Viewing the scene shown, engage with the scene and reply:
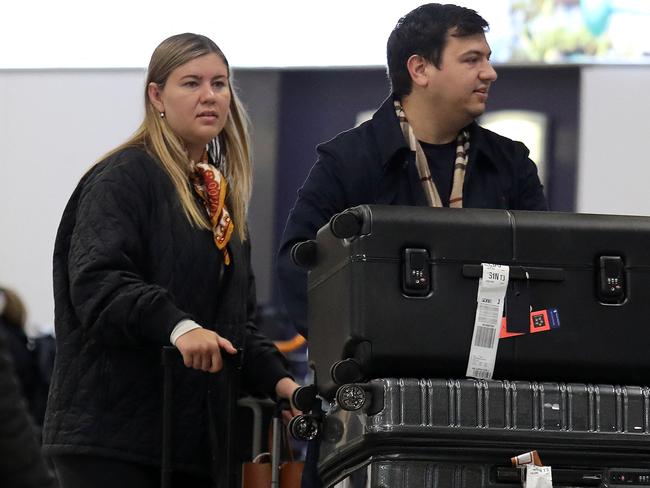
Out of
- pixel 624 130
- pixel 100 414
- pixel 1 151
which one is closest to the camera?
pixel 100 414

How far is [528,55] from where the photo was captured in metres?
6.32

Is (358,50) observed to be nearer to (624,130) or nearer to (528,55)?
(528,55)

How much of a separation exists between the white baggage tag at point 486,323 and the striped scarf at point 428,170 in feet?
1.55

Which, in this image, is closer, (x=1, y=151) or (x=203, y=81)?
(x=203, y=81)

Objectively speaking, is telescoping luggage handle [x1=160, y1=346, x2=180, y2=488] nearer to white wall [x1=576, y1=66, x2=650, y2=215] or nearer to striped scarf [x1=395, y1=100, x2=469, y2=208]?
striped scarf [x1=395, y1=100, x2=469, y2=208]

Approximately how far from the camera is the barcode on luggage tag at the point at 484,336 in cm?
217

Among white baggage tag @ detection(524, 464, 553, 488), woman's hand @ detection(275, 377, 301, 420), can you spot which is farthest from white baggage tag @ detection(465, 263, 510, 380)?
woman's hand @ detection(275, 377, 301, 420)

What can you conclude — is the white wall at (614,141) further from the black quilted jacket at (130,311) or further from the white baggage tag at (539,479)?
the white baggage tag at (539,479)

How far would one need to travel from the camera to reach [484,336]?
7.13 ft

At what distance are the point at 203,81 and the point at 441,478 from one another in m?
1.11

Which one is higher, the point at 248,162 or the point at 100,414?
the point at 248,162

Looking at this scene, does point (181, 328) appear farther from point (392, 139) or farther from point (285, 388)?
point (392, 139)

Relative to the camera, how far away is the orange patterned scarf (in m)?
2.79

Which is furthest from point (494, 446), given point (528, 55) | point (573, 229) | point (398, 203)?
point (528, 55)
